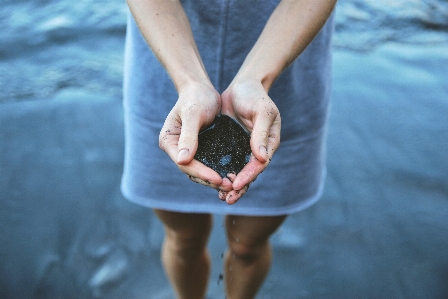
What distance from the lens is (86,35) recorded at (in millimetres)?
4855

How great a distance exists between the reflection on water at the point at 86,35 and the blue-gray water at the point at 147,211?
0.02 metres

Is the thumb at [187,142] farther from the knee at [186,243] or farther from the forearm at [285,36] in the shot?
the knee at [186,243]

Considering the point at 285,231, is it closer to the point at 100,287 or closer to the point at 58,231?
the point at 100,287

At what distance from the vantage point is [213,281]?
107 inches

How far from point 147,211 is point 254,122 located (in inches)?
78.1

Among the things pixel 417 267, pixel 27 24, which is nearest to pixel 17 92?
pixel 27 24

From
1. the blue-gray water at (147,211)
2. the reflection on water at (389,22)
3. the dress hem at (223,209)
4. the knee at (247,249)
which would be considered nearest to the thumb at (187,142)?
the dress hem at (223,209)

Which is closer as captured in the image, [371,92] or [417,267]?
[417,267]

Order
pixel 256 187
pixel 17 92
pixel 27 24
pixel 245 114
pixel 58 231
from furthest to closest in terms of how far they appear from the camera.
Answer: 1. pixel 27 24
2. pixel 17 92
3. pixel 58 231
4. pixel 256 187
5. pixel 245 114

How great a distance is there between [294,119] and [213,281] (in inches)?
56.6

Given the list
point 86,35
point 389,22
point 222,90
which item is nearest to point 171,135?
point 222,90

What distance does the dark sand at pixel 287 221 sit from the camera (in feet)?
8.71

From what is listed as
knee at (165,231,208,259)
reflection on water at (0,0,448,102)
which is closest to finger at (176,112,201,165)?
knee at (165,231,208,259)

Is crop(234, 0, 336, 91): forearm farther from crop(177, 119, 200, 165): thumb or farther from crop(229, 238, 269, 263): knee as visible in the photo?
crop(229, 238, 269, 263): knee
